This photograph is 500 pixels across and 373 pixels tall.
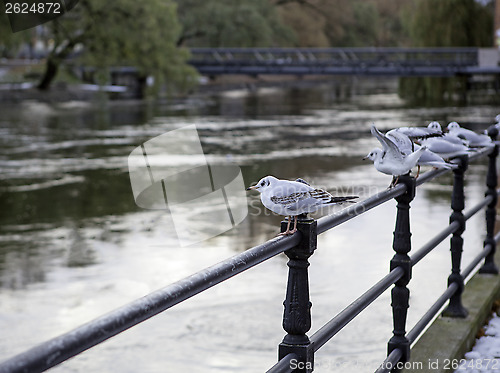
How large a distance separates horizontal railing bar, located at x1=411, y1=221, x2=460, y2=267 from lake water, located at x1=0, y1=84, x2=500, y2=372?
1.58 meters

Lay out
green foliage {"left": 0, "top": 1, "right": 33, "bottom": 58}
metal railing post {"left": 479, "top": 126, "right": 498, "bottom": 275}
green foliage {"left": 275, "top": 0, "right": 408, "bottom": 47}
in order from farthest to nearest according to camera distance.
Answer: green foliage {"left": 275, "top": 0, "right": 408, "bottom": 47} → green foliage {"left": 0, "top": 1, "right": 33, "bottom": 58} → metal railing post {"left": 479, "top": 126, "right": 498, "bottom": 275}

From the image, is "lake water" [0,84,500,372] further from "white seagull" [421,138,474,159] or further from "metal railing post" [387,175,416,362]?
"metal railing post" [387,175,416,362]

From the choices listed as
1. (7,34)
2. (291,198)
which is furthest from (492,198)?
Answer: (7,34)

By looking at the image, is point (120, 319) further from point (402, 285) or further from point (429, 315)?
point (429, 315)

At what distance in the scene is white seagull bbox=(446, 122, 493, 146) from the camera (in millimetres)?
4645

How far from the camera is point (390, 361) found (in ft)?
11.3

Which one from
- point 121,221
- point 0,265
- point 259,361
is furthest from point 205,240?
point 259,361

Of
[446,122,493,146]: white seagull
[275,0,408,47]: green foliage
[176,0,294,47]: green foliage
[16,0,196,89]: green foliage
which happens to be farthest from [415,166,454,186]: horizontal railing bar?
[275,0,408,47]: green foliage

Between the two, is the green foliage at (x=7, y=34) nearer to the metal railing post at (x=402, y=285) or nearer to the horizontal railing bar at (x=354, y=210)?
the metal railing post at (x=402, y=285)

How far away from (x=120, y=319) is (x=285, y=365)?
84 centimetres

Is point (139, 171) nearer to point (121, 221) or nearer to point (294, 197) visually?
point (121, 221)

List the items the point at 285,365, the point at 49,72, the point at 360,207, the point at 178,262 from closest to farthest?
the point at 285,365 → the point at 360,207 → the point at 178,262 → the point at 49,72

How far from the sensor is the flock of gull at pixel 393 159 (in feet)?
8.55

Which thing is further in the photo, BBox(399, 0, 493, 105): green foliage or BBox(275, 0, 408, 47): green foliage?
BBox(275, 0, 408, 47): green foliage
